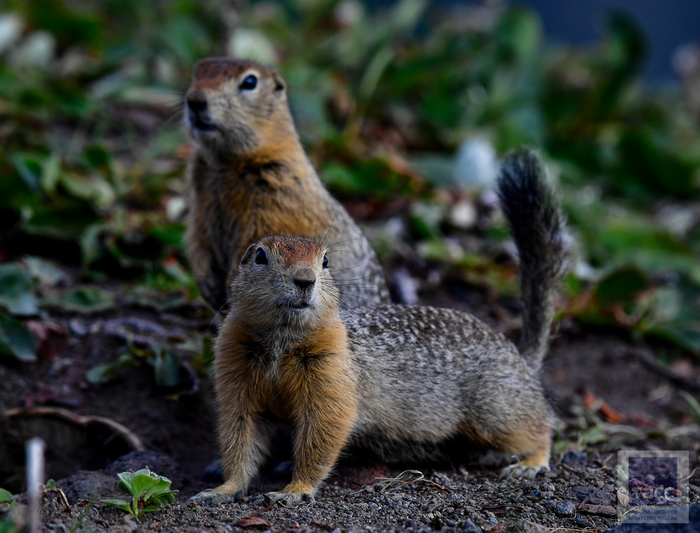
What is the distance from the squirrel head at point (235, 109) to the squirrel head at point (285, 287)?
142 centimetres

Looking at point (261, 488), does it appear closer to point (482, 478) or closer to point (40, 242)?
point (482, 478)

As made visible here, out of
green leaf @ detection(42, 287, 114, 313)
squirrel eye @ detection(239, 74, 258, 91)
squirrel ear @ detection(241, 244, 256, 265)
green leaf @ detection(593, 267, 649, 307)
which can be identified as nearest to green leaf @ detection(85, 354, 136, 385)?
green leaf @ detection(42, 287, 114, 313)

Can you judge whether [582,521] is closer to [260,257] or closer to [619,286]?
[260,257]

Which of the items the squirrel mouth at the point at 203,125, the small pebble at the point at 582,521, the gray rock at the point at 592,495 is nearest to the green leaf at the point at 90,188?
the squirrel mouth at the point at 203,125

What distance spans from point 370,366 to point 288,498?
87cm

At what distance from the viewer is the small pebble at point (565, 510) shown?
3611mm

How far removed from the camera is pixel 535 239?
4895mm

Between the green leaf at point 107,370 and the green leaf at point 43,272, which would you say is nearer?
the green leaf at point 107,370

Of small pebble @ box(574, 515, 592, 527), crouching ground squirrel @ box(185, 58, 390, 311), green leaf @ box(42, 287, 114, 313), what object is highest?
crouching ground squirrel @ box(185, 58, 390, 311)

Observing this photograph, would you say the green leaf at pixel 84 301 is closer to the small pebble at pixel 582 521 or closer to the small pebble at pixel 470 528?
the small pebble at pixel 470 528

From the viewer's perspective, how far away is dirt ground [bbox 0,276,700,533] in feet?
11.5

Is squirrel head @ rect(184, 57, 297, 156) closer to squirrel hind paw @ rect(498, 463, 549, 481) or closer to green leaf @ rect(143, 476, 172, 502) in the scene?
green leaf @ rect(143, 476, 172, 502)

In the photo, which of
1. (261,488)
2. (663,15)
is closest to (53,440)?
(261,488)

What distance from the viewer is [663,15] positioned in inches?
475
